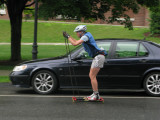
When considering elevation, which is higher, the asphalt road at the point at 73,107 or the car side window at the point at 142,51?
the car side window at the point at 142,51

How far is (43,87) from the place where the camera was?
326 inches

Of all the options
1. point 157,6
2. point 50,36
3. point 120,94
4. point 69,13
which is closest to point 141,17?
point 50,36

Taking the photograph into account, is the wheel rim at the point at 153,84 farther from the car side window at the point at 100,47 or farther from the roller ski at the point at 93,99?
the roller ski at the point at 93,99

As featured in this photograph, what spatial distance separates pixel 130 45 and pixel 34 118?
11.6ft

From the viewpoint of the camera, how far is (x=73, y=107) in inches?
264

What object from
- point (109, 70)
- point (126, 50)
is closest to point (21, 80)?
point (109, 70)

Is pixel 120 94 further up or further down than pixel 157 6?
further down

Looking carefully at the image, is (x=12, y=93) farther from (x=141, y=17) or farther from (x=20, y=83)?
(x=141, y=17)

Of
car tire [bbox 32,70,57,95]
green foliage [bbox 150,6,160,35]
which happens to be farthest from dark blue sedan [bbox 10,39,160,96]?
green foliage [bbox 150,6,160,35]

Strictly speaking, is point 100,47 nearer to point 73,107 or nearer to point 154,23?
point 73,107

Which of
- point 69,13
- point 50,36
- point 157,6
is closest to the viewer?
point 69,13

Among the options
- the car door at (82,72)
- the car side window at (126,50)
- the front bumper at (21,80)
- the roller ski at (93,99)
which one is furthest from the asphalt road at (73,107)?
the car side window at (126,50)

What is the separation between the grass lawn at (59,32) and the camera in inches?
1676

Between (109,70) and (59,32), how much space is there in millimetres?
39352
